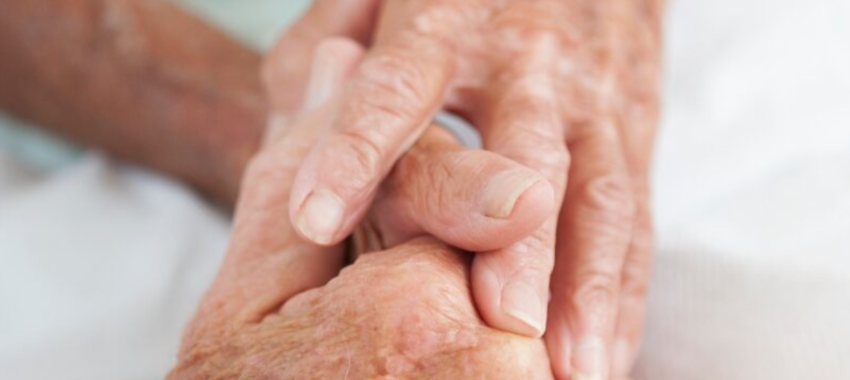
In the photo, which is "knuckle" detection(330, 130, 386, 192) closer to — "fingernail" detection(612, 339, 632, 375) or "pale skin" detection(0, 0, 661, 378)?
"pale skin" detection(0, 0, 661, 378)

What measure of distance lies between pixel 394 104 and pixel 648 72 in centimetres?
34

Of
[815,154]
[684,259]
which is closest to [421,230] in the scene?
[684,259]

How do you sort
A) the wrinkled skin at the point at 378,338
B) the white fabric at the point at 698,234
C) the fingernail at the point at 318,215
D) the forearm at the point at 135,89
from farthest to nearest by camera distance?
1. the forearm at the point at 135,89
2. the white fabric at the point at 698,234
3. the fingernail at the point at 318,215
4. the wrinkled skin at the point at 378,338

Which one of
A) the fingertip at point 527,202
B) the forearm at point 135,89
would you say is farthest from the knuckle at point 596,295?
the forearm at point 135,89

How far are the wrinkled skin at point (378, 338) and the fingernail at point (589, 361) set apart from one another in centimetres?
3

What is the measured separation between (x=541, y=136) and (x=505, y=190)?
0.52ft

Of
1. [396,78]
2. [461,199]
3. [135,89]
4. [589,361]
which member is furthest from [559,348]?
[135,89]

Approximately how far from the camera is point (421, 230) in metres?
0.60

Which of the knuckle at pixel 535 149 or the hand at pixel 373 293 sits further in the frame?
the knuckle at pixel 535 149

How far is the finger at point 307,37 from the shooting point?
0.88m

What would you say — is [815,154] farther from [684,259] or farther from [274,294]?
[274,294]

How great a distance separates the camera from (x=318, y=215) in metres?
0.56

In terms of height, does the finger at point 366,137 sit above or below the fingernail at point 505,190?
above

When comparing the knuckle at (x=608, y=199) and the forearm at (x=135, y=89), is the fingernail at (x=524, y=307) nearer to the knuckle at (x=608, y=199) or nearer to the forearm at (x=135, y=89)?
the knuckle at (x=608, y=199)
